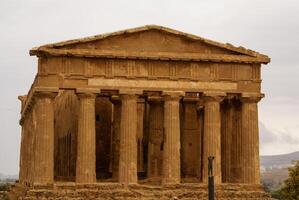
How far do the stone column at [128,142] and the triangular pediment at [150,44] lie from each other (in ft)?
9.95

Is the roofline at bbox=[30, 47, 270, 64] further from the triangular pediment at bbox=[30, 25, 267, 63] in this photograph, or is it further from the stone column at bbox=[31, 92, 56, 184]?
the stone column at bbox=[31, 92, 56, 184]

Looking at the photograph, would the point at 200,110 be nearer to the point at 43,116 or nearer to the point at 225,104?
the point at 225,104

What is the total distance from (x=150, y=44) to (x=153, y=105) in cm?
505

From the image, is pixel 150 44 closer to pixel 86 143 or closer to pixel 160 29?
pixel 160 29

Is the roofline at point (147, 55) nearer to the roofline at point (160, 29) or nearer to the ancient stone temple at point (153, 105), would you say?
the ancient stone temple at point (153, 105)

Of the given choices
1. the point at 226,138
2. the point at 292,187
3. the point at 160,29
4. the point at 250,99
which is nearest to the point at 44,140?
the point at 160,29

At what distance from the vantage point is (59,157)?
2330 inches

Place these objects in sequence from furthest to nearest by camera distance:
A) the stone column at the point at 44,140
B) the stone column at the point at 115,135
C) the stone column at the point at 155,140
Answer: the stone column at the point at 155,140
the stone column at the point at 115,135
the stone column at the point at 44,140

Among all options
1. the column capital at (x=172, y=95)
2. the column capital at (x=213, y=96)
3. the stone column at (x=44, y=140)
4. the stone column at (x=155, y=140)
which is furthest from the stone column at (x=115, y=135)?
the column capital at (x=213, y=96)

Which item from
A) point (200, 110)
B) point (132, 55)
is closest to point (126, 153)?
point (132, 55)

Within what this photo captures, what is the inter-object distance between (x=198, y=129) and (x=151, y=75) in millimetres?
7550

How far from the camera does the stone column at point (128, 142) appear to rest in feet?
155

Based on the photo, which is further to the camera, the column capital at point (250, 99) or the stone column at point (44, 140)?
the column capital at point (250, 99)

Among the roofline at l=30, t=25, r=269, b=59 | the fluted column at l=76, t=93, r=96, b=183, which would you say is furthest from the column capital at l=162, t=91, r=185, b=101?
the fluted column at l=76, t=93, r=96, b=183
